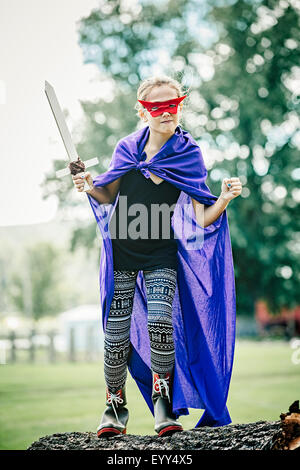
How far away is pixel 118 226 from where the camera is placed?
3408 millimetres

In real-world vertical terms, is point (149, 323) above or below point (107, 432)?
above

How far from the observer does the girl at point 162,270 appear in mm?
3234

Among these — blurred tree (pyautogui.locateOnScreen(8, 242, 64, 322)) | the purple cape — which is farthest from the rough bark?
blurred tree (pyautogui.locateOnScreen(8, 242, 64, 322))

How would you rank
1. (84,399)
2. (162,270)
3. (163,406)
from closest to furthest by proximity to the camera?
1. (163,406)
2. (162,270)
3. (84,399)

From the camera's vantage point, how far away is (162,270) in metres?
3.27

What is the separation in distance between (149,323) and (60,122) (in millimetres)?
1284

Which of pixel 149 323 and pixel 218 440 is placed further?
pixel 149 323

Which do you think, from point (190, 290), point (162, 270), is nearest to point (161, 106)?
point (162, 270)

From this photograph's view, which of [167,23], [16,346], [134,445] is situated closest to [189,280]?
[134,445]

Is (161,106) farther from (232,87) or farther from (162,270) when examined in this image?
(232,87)

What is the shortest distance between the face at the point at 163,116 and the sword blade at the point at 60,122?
1.69 feet

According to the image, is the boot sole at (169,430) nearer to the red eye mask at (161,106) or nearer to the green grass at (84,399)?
the red eye mask at (161,106)

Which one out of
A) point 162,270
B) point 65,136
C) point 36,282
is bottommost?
point 162,270
